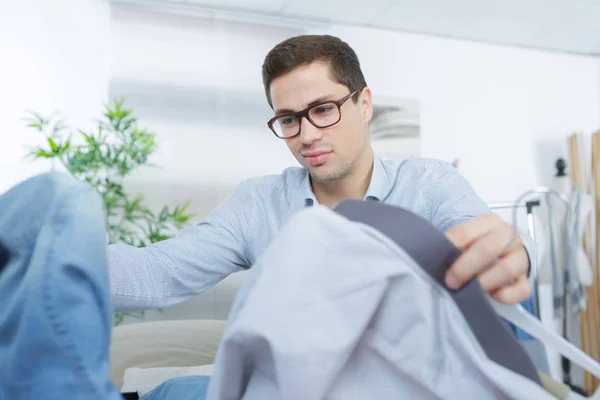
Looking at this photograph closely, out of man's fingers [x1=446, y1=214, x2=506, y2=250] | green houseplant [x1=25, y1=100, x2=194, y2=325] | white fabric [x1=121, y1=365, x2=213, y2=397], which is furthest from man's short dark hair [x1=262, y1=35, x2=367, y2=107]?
green houseplant [x1=25, y1=100, x2=194, y2=325]

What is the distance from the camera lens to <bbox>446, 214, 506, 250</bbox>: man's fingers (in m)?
0.61

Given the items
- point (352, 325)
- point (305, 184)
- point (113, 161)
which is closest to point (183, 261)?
point (305, 184)

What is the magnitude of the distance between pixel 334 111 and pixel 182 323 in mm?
998

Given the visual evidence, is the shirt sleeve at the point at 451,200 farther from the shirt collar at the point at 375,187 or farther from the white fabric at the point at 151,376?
the white fabric at the point at 151,376

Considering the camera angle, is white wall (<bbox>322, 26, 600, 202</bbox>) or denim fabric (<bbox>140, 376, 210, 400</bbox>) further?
white wall (<bbox>322, 26, 600, 202</bbox>)

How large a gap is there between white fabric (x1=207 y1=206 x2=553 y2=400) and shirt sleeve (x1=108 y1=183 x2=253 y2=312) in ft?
2.43

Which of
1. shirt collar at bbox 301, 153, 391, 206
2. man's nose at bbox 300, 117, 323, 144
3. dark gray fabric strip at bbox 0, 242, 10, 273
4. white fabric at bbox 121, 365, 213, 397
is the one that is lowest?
white fabric at bbox 121, 365, 213, 397

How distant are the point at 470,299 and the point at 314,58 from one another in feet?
3.94

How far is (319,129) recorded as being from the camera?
1.59 metres

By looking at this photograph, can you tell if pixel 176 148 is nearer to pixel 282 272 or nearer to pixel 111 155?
pixel 111 155

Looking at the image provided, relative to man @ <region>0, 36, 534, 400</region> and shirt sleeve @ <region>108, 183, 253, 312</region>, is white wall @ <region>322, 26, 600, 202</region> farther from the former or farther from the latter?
shirt sleeve @ <region>108, 183, 253, 312</region>

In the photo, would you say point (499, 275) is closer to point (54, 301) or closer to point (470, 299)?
point (470, 299)

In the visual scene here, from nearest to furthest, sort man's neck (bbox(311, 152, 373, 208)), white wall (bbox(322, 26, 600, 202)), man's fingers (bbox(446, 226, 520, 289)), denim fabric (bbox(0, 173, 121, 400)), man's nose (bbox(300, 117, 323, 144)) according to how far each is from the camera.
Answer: denim fabric (bbox(0, 173, 121, 400))
man's fingers (bbox(446, 226, 520, 289))
man's nose (bbox(300, 117, 323, 144))
man's neck (bbox(311, 152, 373, 208))
white wall (bbox(322, 26, 600, 202))

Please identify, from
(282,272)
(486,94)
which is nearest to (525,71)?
(486,94)
